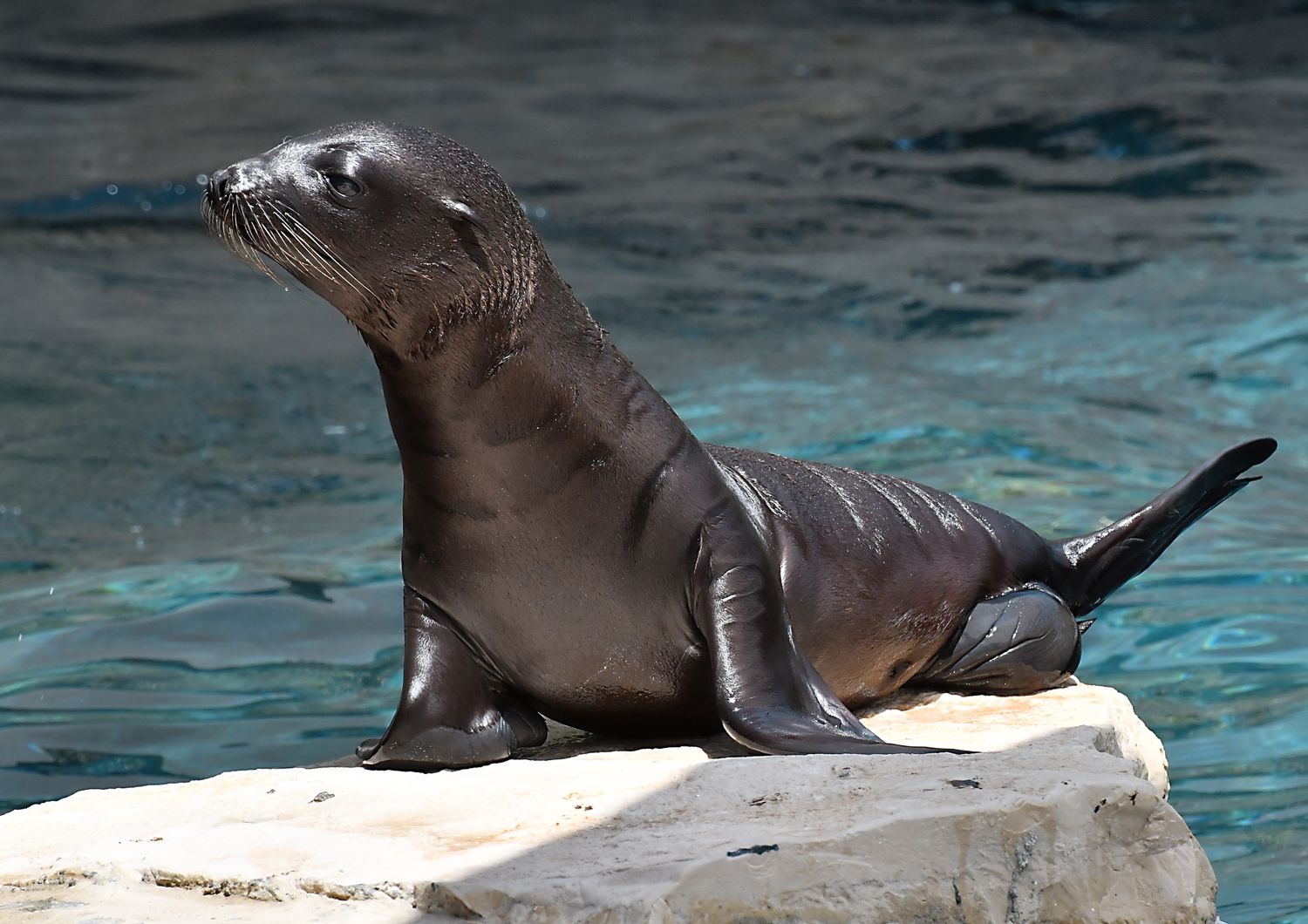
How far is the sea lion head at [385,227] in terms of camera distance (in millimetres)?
3453

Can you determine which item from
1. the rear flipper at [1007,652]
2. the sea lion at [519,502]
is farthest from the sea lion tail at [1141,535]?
the sea lion at [519,502]

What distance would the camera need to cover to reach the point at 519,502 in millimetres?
3684

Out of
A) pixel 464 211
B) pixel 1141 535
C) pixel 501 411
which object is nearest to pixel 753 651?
pixel 501 411

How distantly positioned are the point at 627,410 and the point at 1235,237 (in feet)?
29.3

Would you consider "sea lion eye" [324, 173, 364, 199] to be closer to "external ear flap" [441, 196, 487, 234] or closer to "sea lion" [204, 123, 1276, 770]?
"sea lion" [204, 123, 1276, 770]

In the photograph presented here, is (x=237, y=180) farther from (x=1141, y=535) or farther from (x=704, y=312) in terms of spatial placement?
(x=704, y=312)

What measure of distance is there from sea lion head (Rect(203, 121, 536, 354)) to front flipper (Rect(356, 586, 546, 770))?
609 millimetres

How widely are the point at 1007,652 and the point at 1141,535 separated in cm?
72

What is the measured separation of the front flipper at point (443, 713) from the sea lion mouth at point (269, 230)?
745mm

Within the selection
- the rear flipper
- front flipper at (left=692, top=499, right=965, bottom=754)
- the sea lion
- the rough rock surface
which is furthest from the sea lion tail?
the rough rock surface

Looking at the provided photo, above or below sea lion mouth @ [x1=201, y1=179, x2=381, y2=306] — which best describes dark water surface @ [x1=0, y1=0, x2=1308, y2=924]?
→ below

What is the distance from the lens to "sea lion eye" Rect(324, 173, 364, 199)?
3.50m

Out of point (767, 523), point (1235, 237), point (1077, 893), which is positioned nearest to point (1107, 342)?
point (1235, 237)

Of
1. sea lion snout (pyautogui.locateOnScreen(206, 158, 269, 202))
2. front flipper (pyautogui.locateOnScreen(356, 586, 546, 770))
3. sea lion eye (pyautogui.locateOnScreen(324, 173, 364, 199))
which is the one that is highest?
sea lion snout (pyautogui.locateOnScreen(206, 158, 269, 202))
